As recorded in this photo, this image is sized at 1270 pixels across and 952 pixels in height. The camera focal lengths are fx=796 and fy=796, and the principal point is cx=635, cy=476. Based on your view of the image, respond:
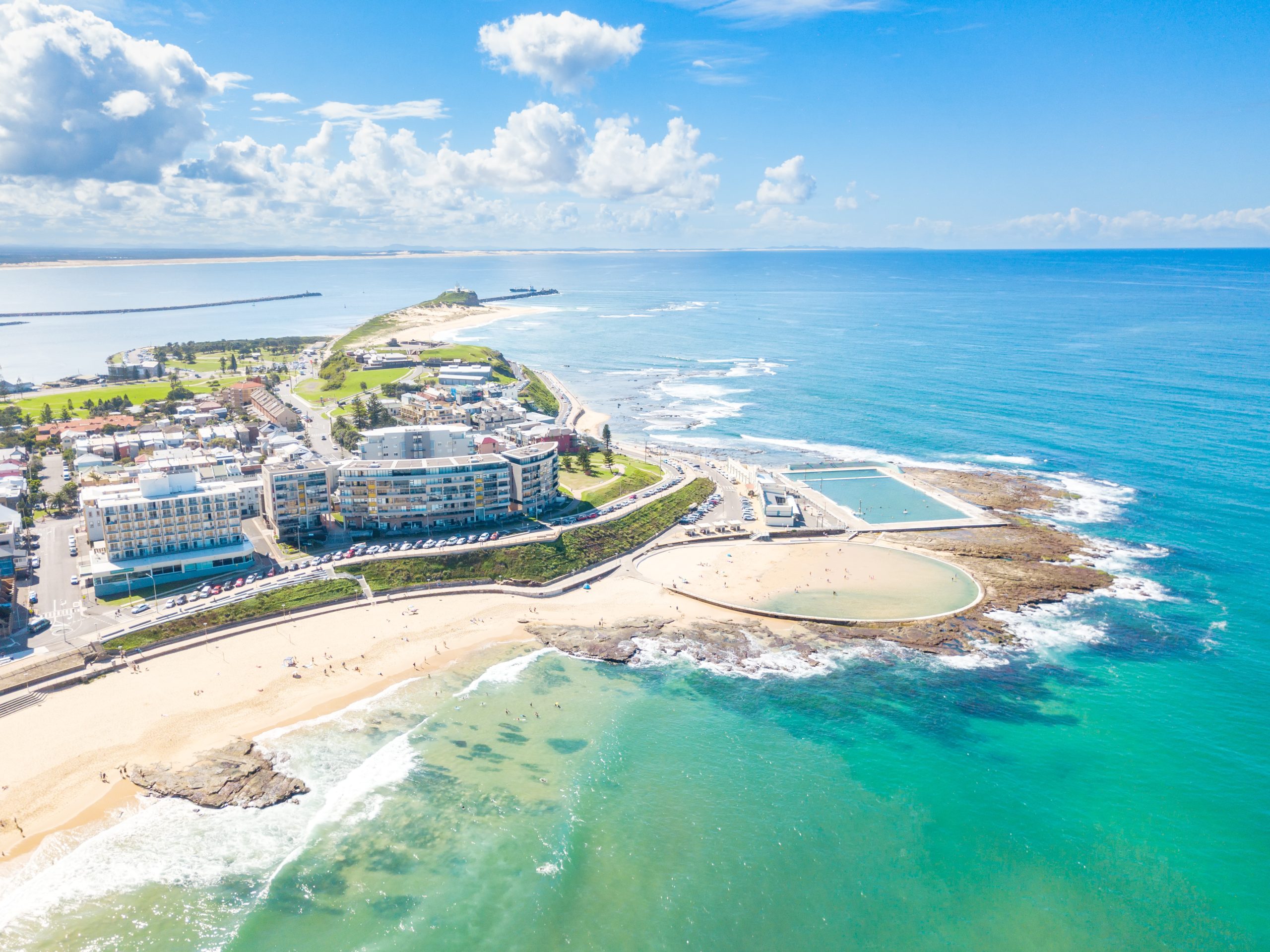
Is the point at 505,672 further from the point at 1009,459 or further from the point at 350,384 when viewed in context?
the point at 350,384

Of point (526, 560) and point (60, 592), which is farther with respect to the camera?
point (526, 560)

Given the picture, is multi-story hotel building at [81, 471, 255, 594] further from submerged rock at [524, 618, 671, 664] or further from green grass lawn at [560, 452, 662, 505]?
green grass lawn at [560, 452, 662, 505]

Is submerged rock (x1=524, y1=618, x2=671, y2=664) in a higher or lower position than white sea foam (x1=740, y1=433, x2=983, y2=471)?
lower

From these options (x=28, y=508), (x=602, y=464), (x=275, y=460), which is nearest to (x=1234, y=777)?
(x=602, y=464)

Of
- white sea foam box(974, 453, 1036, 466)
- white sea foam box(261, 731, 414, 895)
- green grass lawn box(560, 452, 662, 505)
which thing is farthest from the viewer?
white sea foam box(974, 453, 1036, 466)

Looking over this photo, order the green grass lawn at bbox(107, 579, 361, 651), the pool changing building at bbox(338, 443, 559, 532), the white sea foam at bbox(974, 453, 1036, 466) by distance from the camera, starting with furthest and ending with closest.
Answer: the white sea foam at bbox(974, 453, 1036, 466)
the pool changing building at bbox(338, 443, 559, 532)
the green grass lawn at bbox(107, 579, 361, 651)

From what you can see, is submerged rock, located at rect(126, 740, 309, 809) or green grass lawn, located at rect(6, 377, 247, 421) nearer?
submerged rock, located at rect(126, 740, 309, 809)

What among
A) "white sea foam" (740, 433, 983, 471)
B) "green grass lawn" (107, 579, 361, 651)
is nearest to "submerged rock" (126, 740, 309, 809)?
"green grass lawn" (107, 579, 361, 651)

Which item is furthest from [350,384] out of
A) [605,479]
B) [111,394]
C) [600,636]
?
[600,636]
